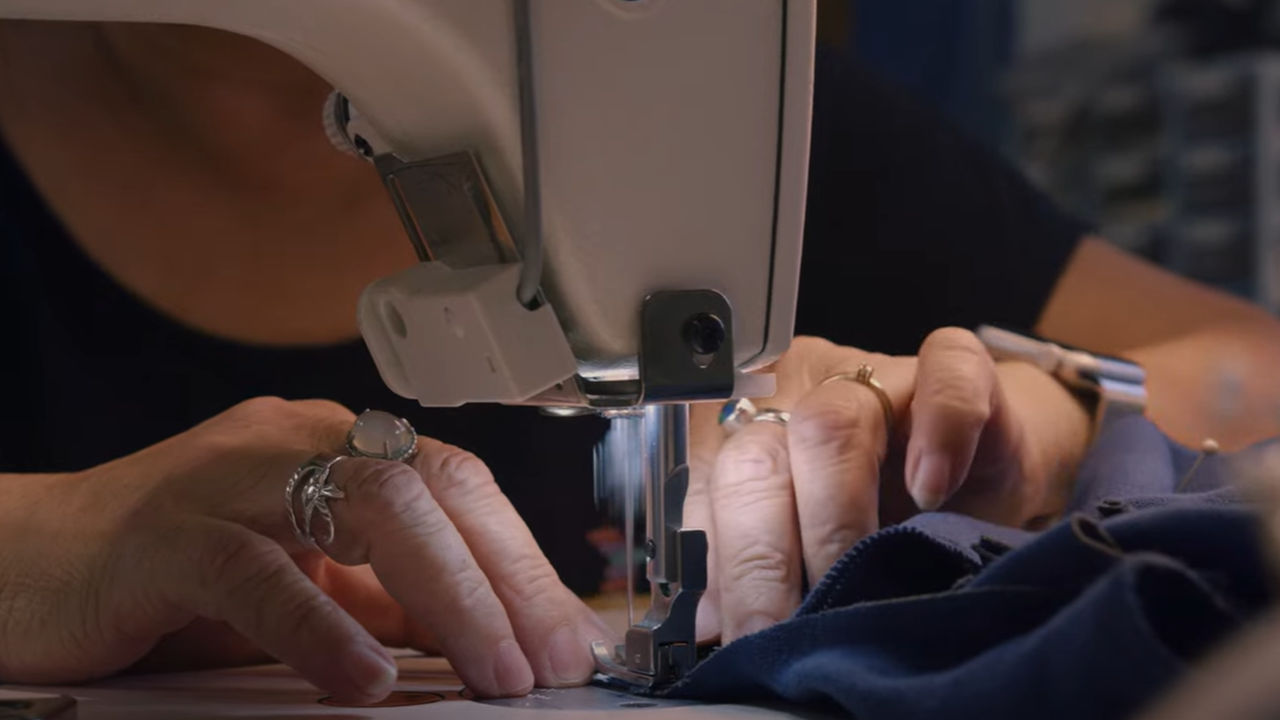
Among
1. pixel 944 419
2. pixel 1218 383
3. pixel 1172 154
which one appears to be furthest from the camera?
pixel 1172 154

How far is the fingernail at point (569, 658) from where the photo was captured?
773mm

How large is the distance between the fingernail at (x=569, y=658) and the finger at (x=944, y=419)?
0.21 metres

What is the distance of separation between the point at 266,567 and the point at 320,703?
79 millimetres

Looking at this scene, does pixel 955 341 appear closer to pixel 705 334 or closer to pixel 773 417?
pixel 773 417

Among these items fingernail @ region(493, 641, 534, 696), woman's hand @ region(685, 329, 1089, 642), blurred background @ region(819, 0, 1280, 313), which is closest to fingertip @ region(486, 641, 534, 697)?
fingernail @ region(493, 641, 534, 696)

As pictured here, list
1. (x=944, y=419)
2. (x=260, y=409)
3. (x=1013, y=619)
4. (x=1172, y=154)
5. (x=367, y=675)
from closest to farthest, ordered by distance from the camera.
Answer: (x=1013, y=619)
(x=367, y=675)
(x=944, y=419)
(x=260, y=409)
(x=1172, y=154)

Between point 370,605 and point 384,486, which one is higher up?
point 384,486

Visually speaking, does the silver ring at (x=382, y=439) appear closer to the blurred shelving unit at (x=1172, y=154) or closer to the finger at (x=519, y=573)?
the finger at (x=519, y=573)

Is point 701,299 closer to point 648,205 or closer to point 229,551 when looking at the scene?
point 648,205

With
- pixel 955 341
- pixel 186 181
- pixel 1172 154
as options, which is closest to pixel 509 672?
pixel 955 341

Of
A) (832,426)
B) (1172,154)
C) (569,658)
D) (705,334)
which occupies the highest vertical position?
(705,334)

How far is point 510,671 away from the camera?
0.74 metres

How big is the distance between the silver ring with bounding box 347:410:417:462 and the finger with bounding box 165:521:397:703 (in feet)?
0.31

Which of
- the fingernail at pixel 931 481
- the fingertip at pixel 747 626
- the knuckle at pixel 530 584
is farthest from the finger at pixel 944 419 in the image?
the knuckle at pixel 530 584
